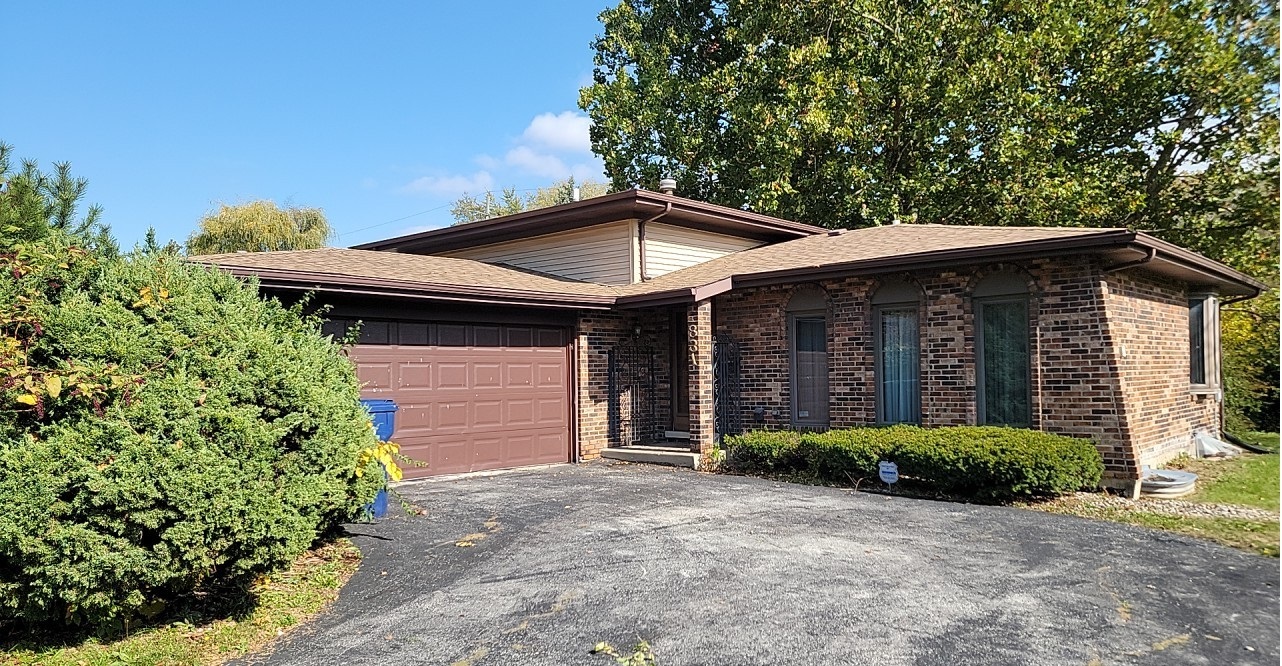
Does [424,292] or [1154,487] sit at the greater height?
[424,292]

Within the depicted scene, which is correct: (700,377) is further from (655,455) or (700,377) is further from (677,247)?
(677,247)

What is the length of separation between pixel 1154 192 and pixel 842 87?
25.0ft

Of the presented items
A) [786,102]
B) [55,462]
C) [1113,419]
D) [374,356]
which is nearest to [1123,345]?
[1113,419]

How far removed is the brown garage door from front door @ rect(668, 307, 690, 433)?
6.84 feet

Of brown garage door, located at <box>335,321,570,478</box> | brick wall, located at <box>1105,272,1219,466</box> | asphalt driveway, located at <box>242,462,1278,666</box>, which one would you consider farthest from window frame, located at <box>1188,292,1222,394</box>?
brown garage door, located at <box>335,321,570,478</box>

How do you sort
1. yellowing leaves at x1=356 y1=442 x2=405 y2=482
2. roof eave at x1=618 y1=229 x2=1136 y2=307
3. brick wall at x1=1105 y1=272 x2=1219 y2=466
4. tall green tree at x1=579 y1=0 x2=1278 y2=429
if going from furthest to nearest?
1. tall green tree at x1=579 y1=0 x2=1278 y2=429
2. brick wall at x1=1105 y1=272 x2=1219 y2=466
3. roof eave at x1=618 y1=229 x2=1136 y2=307
4. yellowing leaves at x1=356 y1=442 x2=405 y2=482

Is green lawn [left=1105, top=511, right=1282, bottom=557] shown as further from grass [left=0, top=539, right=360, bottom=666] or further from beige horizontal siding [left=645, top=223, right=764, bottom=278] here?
beige horizontal siding [left=645, top=223, right=764, bottom=278]

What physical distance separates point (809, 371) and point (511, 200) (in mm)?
38305

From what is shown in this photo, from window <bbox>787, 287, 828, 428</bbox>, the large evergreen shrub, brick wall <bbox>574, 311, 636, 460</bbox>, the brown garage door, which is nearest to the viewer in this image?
the large evergreen shrub

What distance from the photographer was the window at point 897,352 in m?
11.0

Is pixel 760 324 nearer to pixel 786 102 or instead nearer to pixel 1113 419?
pixel 1113 419

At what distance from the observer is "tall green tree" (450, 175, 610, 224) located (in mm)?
47625

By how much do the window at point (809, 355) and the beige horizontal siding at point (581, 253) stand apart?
3.15 meters

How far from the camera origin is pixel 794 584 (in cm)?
554
